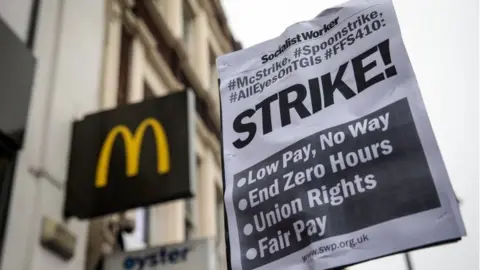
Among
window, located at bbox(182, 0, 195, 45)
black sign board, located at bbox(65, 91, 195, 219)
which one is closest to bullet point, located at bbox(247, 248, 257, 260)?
black sign board, located at bbox(65, 91, 195, 219)

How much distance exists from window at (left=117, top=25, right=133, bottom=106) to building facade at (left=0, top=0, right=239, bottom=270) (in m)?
0.02

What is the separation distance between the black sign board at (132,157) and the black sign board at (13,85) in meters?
0.82

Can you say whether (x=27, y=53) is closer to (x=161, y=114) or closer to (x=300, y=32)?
(x=161, y=114)

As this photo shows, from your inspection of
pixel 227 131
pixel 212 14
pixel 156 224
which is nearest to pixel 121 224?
pixel 156 224

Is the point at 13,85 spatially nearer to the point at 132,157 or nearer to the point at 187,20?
the point at 132,157

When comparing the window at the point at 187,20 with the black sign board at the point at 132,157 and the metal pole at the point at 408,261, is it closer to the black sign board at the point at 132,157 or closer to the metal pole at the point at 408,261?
the black sign board at the point at 132,157

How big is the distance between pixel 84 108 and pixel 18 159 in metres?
1.42

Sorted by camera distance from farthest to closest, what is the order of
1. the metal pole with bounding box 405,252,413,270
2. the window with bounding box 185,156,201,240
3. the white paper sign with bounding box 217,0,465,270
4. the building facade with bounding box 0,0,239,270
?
the window with bounding box 185,156,201,240
the metal pole with bounding box 405,252,413,270
the building facade with bounding box 0,0,239,270
the white paper sign with bounding box 217,0,465,270

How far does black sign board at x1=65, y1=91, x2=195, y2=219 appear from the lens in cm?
562

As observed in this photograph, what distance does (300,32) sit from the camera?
352 centimetres

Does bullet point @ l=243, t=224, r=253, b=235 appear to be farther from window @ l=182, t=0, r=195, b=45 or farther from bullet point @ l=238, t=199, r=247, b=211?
window @ l=182, t=0, r=195, b=45

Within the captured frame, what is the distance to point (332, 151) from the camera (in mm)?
2910

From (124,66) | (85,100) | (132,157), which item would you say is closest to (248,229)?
(132,157)

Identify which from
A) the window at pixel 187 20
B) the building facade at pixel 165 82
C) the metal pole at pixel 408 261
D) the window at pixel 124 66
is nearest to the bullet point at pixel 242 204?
the building facade at pixel 165 82
